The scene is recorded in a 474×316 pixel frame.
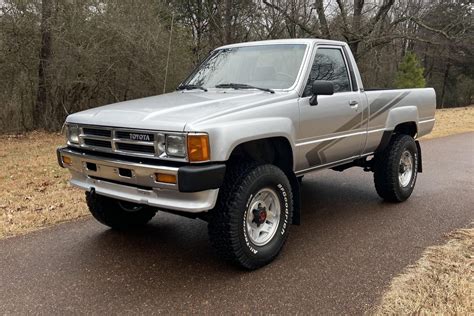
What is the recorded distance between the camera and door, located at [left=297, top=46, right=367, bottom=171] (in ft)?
14.5

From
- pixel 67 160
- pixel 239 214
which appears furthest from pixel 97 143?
pixel 239 214

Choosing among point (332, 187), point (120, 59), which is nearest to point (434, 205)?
point (332, 187)

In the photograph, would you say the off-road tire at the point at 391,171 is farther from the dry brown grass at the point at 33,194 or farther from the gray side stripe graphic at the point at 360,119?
the dry brown grass at the point at 33,194

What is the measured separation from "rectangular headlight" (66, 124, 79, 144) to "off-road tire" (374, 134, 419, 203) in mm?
3622

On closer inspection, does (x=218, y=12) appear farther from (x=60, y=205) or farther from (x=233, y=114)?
(x=233, y=114)

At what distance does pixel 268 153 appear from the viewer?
429 cm

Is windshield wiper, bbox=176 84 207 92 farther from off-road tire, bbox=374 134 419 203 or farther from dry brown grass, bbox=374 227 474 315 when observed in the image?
dry brown grass, bbox=374 227 474 315

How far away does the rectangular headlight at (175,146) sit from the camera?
11.1 feet

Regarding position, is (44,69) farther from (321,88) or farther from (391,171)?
(321,88)

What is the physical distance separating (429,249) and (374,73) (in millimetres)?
27970

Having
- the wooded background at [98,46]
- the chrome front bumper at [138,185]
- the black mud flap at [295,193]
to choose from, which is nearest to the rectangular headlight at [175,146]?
the chrome front bumper at [138,185]

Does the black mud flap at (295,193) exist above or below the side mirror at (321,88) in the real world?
below

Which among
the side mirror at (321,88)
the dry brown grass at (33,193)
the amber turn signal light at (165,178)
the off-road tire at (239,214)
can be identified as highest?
the side mirror at (321,88)

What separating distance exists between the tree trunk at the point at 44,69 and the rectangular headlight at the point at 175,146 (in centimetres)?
1095
